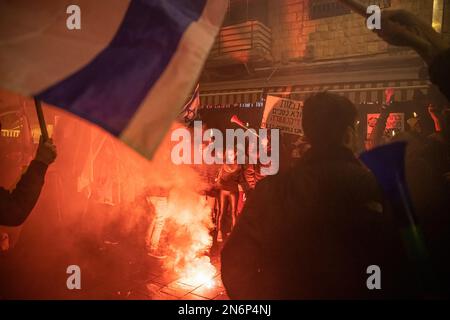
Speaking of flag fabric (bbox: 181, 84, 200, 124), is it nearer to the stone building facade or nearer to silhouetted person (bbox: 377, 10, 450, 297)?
the stone building facade

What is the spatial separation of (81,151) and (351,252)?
A: 7153 mm

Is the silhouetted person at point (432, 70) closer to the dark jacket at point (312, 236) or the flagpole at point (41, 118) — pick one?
the dark jacket at point (312, 236)

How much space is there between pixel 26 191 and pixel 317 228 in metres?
2.59

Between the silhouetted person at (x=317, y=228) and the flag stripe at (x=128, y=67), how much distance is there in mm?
1012

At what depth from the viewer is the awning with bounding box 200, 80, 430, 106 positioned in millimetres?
8547

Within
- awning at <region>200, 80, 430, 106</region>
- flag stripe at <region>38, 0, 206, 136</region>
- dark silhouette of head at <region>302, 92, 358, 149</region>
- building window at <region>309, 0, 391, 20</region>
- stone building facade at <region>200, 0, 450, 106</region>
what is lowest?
dark silhouette of head at <region>302, 92, 358, 149</region>

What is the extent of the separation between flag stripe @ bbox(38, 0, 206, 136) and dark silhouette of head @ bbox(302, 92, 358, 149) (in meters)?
1.01

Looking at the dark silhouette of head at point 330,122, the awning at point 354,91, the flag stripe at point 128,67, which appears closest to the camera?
the flag stripe at point 128,67

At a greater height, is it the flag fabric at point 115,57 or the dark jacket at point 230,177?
the flag fabric at point 115,57

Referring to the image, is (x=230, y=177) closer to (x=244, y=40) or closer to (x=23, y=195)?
(x=23, y=195)

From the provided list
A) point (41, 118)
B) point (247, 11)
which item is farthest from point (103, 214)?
point (247, 11)

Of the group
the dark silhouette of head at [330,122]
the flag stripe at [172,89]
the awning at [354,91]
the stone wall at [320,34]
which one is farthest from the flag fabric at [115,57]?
the stone wall at [320,34]

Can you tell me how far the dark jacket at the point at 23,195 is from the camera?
2.81 meters

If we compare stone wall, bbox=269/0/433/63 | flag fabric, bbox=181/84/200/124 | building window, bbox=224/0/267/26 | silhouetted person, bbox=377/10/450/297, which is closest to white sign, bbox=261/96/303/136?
flag fabric, bbox=181/84/200/124
